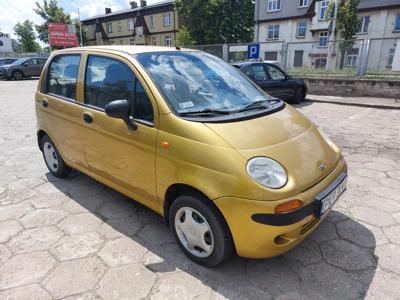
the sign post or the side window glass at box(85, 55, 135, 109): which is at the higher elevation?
the sign post

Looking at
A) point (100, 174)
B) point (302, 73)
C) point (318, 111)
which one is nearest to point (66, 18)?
point (302, 73)

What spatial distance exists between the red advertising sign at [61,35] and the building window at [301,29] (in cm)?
2562

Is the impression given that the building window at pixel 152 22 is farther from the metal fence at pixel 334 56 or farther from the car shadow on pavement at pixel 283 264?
the car shadow on pavement at pixel 283 264

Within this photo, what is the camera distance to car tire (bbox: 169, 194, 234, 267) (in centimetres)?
221

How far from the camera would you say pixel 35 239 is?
2.87 meters

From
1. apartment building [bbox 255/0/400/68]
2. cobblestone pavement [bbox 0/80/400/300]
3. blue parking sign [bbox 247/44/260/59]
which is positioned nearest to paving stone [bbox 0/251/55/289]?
cobblestone pavement [bbox 0/80/400/300]

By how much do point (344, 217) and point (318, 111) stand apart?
6574 millimetres

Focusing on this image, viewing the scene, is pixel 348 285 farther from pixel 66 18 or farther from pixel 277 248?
pixel 66 18

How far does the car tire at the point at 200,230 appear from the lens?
7.27ft

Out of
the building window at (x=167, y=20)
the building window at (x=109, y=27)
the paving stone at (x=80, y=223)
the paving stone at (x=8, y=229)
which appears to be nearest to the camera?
the paving stone at (x=8, y=229)

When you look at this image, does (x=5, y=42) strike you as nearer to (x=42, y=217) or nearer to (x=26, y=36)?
(x=26, y=36)

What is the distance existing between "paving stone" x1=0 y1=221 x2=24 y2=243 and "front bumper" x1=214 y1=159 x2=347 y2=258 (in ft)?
7.20

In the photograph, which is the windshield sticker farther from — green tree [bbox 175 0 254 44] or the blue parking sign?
green tree [bbox 175 0 254 44]

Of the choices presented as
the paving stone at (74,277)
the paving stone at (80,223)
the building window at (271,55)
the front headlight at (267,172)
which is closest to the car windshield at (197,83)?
the front headlight at (267,172)
